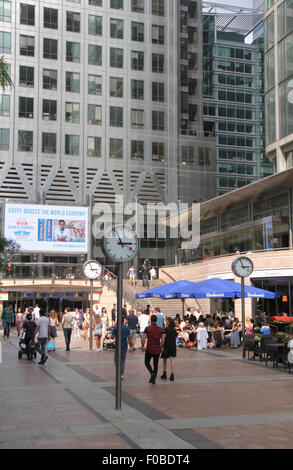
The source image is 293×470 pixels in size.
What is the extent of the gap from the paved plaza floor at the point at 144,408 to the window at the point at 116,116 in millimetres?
46821

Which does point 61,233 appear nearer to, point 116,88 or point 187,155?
point 116,88

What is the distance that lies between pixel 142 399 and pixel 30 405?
2.23 m

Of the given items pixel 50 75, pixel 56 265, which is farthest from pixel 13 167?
pixel 56 265

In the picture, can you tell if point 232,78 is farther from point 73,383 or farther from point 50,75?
point 73,383

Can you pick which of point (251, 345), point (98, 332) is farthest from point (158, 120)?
point (251, 345)

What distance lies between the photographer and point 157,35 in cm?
6406

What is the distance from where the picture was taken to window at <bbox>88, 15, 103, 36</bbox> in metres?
62.0

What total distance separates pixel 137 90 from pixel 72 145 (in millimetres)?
9979

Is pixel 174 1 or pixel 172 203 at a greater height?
pixel 174 1

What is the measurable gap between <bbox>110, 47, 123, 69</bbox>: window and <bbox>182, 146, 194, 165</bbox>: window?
11.7 m

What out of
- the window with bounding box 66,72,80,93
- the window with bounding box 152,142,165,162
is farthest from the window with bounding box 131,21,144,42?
the window with bounding box 152,142,165,162

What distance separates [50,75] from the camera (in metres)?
59.8

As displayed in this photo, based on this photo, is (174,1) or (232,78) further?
(232,78)

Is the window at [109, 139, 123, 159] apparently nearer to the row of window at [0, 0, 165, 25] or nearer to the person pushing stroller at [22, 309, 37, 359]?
the row of window at [0, 0, 165, 25]
